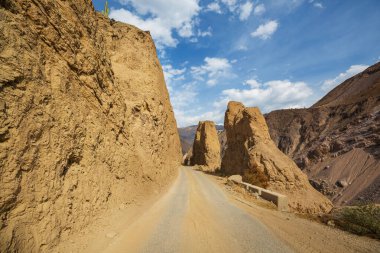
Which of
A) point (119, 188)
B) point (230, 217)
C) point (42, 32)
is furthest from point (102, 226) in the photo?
point (42, 32)

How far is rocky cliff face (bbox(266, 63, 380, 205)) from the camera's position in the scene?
117ft

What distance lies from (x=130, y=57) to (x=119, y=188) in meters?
12.3

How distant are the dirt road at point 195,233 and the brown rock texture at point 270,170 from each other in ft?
37.1

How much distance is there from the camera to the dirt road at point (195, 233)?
23.3 ft

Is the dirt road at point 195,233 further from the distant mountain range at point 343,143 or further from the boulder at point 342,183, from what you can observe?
the boulder at point 342,183

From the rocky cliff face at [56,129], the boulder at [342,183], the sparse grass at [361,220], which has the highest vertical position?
the rocky cliff face at [56,129]

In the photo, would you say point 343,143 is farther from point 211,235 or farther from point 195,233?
point 195,233

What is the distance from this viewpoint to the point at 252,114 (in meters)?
31.8

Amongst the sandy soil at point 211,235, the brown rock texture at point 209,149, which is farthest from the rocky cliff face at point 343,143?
the sandy soil at point 211,235

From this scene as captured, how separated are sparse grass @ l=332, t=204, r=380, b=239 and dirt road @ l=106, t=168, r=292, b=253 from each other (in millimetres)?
2919

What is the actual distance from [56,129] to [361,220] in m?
10.4

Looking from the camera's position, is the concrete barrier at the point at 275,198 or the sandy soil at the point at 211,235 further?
the concrete barrier at the point at 275,198

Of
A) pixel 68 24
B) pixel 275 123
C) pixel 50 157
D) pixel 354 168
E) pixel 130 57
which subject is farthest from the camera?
pixel 275 123

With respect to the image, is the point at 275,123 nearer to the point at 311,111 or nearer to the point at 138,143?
the point at 311,111
